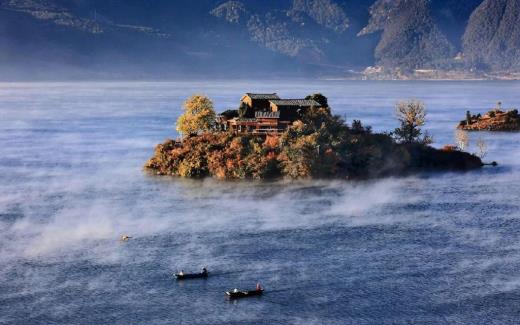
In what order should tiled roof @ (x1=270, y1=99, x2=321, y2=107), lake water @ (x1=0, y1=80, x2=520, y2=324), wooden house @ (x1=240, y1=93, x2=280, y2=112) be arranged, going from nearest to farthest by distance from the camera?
1. lake water @ (x1=0, y1=80, x2=520, y2=324)
2. tiled roof @ (x1=270, y1=99, x2=321, y2=107)
3. wooden house @ (x1=240, y1=93, x2=280, y2=112)

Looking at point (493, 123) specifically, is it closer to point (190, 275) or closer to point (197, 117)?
point (197, 117)

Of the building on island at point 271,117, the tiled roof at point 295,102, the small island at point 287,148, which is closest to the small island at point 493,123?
the small island at point 287,148

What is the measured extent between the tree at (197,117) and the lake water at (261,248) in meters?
10.9

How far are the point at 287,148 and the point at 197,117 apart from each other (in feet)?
64.8

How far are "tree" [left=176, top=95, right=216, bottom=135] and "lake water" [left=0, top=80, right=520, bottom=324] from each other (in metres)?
10.9

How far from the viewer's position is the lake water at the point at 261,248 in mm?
62031

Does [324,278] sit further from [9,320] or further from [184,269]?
[9,320]

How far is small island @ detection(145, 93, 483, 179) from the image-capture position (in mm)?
109875

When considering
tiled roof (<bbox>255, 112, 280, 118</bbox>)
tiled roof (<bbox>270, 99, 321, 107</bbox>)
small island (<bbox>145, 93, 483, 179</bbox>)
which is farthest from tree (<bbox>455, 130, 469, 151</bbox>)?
tiled roof (<bbox>255, 112, 280, 118</bbox>)

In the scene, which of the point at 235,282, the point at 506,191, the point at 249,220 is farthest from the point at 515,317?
the point at 506,191

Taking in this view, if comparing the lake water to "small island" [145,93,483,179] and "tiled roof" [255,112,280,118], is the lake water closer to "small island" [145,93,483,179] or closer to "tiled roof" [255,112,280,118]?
"small island" [145,93,483,179]

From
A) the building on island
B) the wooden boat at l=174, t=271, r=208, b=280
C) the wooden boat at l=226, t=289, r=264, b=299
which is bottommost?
the wooden boat at l=226, t=289, r=264, b=299

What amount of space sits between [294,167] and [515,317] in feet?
168

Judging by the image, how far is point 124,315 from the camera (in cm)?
6088
